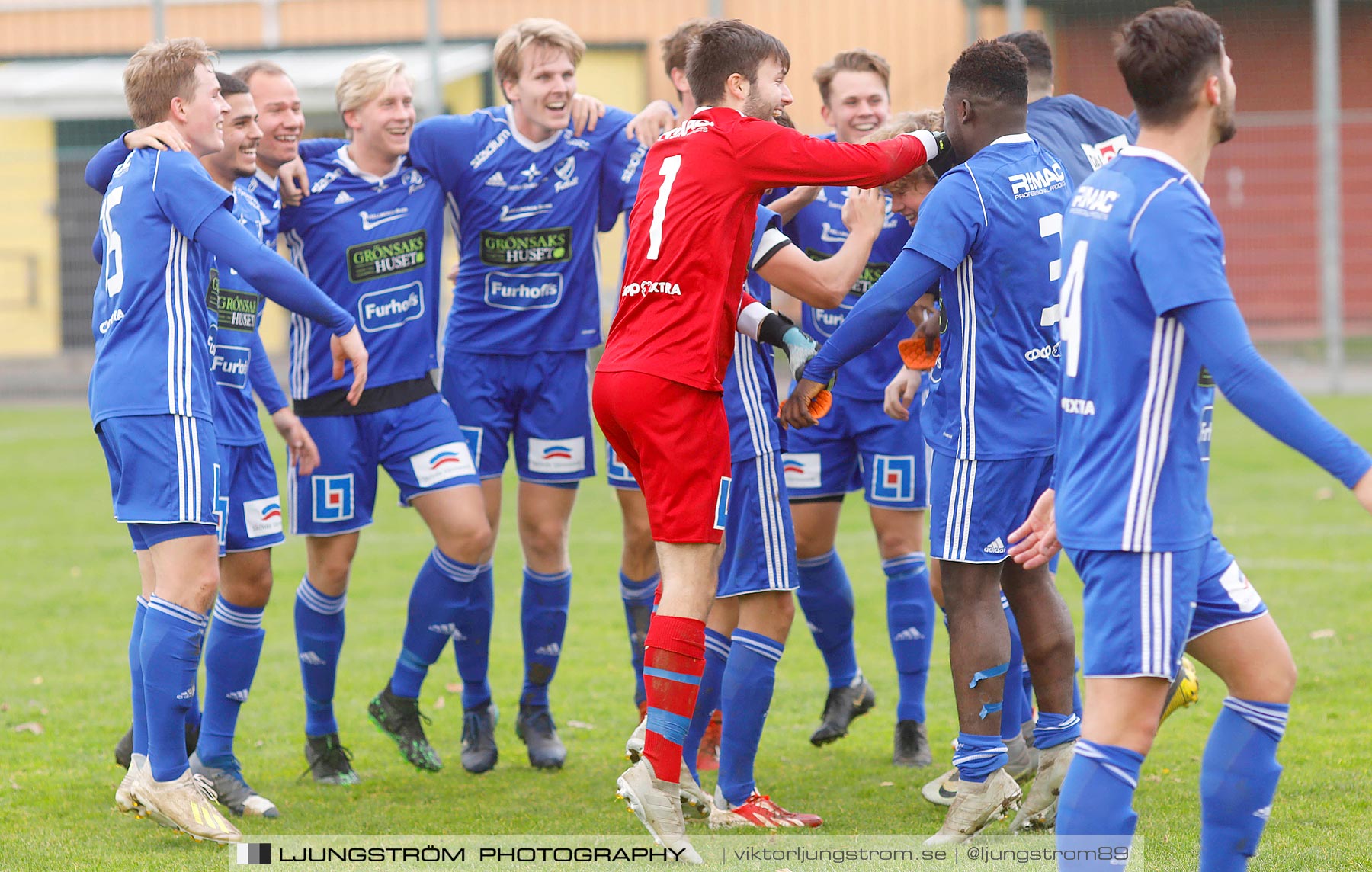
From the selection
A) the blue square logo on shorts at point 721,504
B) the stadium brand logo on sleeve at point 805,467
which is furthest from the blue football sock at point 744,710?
the stadium brand logo on sleeve at point 805,467

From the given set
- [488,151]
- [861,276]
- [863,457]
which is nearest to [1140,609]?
[863,457]

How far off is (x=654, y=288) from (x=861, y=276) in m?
1.67

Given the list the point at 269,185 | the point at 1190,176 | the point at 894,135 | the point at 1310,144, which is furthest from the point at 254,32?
the point at 1190,176

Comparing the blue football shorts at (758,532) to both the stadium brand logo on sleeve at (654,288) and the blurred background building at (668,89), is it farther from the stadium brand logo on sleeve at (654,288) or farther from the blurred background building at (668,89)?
the blurred background building at (668,89)

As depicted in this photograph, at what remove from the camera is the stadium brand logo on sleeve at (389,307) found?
18.4 ft

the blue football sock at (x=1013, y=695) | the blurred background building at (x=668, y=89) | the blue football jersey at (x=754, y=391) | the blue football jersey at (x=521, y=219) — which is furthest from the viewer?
the blurred background building at (x=668, y=89)

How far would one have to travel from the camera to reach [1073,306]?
3205mm

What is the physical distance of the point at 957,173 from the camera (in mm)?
4062

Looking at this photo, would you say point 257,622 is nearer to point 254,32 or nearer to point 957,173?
point 957,173

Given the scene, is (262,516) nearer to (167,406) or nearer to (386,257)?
(167,406)

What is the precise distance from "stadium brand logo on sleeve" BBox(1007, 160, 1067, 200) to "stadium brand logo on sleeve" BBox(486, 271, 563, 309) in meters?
2.27

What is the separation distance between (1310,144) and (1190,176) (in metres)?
17.0

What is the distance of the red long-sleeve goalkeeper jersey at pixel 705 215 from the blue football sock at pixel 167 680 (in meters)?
1.49

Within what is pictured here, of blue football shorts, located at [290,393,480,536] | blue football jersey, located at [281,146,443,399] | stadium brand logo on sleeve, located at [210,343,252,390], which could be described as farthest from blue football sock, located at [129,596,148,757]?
blue football jersey, located at [281,146,443,399]
